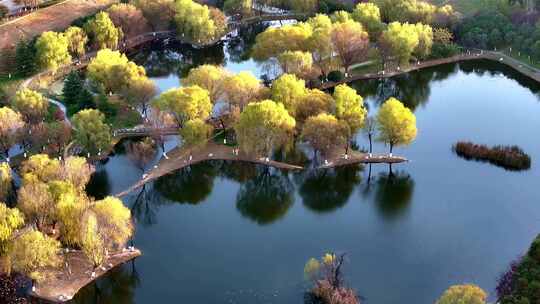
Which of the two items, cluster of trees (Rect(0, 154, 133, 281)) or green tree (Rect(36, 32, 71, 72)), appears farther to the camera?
green tree (Rect(36, 32, 71, 72))

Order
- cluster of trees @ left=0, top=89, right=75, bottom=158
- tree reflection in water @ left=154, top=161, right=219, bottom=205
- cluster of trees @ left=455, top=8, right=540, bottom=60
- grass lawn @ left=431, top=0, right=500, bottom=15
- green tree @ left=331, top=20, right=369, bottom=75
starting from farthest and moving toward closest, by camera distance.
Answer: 1. grass lawn @ left=431, top=0, right=500, bottom=15
2. cluster of trees @ left=455, top=8, right=540, bottom=60
3. green tree @ left=331, top=20, right=369, bottom=75
4. cluster of trees @ left=0, top=89, right=75, bottom=158
5. tree reflection in water @ left=154, top=161, right=219, bottom=205

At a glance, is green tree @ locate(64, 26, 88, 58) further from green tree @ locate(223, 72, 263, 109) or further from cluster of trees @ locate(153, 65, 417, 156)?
green tree @ locate(223, 72, 263, 109)

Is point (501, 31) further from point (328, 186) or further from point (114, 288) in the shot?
point (114, 288)

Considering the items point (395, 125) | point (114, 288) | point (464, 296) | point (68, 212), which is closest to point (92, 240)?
point (68, 212)

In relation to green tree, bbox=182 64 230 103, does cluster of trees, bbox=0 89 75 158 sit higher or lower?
lower

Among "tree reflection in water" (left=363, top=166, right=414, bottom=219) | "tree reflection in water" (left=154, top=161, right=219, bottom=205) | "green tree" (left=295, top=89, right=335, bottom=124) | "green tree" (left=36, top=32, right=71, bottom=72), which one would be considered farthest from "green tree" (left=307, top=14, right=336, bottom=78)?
"green tree" (left=36, top=32, right=71, bottom=72)

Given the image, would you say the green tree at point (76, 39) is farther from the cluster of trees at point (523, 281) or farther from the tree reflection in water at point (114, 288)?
the cluster of trees at point (523, 281)

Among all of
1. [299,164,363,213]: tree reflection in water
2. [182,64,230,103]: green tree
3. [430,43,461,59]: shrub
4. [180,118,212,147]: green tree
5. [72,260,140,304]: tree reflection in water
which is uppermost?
[430,43,461,59]: shrub

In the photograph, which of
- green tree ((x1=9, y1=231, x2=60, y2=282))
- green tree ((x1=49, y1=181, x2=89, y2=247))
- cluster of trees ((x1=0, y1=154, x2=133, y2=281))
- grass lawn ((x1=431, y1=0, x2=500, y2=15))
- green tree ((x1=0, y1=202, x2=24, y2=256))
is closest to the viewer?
green tree ((x1=9, y1=231, x2=60, y2=282))
